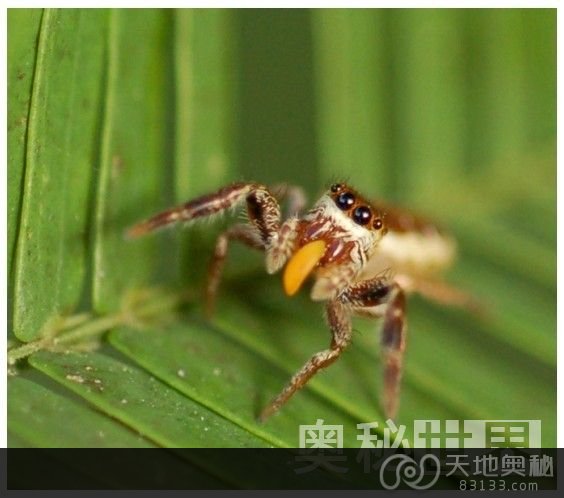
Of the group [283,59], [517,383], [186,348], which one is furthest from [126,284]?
[283,59]

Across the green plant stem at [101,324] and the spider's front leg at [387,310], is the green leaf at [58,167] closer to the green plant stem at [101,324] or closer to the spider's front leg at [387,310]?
the green plant stem at [101,324]

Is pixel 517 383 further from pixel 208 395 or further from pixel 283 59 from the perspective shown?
pixel 283 59

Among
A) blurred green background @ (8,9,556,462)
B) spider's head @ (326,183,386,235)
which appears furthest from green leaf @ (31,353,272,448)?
spider's head @ (326,183,386,235)

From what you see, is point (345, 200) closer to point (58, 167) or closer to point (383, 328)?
point (383, 328)

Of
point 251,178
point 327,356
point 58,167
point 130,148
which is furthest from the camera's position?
point 251,178

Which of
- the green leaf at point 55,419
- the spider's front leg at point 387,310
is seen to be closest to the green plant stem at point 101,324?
the green leaf at point 55,419

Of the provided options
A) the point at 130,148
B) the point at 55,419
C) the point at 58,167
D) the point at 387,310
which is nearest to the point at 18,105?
the point at 58,167
